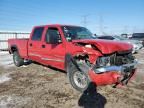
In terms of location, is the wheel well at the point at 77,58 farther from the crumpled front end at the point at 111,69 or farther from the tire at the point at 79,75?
the crumpled front end at the point at 111,69

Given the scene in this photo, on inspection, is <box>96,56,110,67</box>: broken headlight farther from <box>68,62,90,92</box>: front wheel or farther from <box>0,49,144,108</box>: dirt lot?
<box>0,49,144,108</box>: dirt lot

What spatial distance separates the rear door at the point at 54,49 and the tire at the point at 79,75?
611mm

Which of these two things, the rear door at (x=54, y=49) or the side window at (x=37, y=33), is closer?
the rear door at (x=54, y=49)

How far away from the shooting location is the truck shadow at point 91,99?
5.09 meters

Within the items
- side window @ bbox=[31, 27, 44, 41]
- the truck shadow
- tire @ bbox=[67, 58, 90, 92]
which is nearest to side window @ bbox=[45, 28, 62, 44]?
side window @ bbox=[31, 27, 44, 41]

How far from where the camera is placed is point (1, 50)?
21234 mm

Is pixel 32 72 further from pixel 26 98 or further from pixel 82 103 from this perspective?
pixel 82 103

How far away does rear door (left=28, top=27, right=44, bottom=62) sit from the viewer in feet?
26.9

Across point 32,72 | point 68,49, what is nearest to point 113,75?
point 68,49

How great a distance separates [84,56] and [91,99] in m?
1.24

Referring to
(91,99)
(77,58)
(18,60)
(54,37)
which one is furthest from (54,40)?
(18,60)

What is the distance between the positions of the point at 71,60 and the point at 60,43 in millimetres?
821

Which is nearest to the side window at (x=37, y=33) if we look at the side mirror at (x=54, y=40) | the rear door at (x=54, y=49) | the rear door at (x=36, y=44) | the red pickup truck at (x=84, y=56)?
the rear door at (x=36, y=44)

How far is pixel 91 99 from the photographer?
5.49 metres
